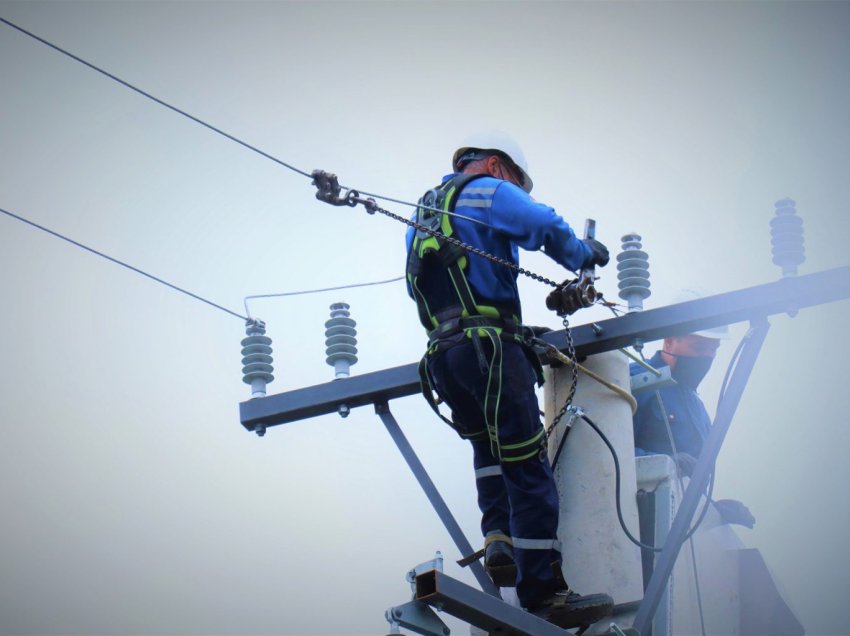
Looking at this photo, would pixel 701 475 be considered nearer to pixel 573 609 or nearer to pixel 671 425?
pixel 573 609

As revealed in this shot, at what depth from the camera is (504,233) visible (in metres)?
7.33

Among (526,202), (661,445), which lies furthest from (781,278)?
(661,445)

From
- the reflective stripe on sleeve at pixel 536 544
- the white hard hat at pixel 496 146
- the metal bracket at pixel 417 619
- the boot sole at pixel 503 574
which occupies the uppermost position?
the white hard hat at pixel 496 146

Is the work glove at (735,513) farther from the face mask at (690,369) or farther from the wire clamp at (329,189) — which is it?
the wire clamp at (329,189)

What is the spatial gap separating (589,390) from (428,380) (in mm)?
1140

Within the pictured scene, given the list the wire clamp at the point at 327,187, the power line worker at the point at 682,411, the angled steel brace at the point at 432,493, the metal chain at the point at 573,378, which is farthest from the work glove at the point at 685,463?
the wire clamp at the point at 327,187

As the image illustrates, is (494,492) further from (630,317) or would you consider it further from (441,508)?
(630,317)

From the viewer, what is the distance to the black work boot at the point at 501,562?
7570mm

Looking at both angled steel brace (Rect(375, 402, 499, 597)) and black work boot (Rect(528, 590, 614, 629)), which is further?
angled steel brace (Rect(375, 402, 499, 597))

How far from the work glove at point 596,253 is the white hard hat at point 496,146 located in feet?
2.17

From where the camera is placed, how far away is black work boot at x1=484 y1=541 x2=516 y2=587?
7.57 m

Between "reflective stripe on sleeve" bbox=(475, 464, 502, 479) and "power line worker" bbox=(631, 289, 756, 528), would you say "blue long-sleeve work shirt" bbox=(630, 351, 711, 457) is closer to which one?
"power line worker" bbox=(631, 289, 756, 528)

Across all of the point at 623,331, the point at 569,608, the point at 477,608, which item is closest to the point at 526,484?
the point at 569,608

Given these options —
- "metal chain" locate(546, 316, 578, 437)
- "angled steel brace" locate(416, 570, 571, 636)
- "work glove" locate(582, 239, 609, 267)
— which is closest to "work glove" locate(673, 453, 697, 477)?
"metal chain" locate(546, 316, 578, 437)
